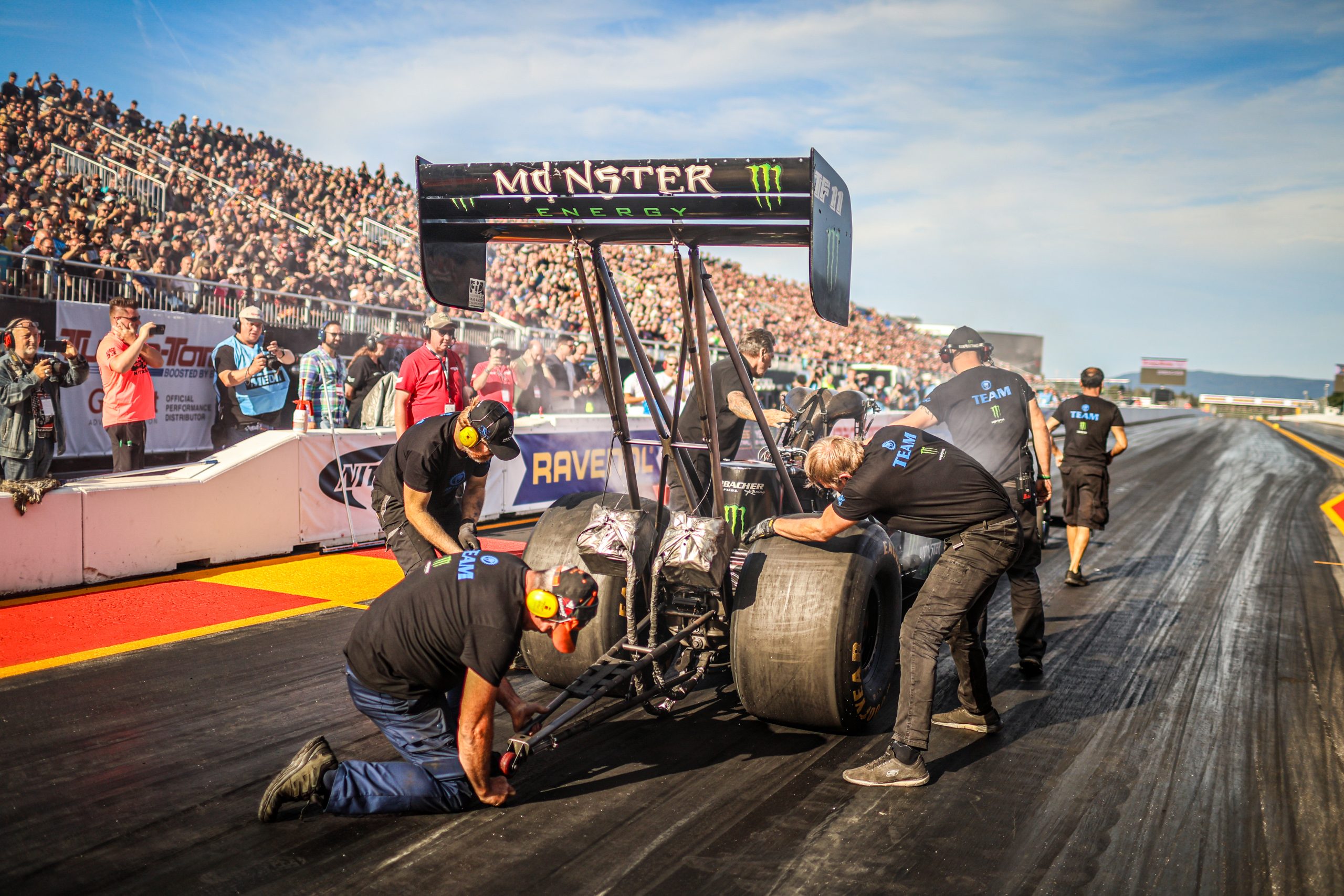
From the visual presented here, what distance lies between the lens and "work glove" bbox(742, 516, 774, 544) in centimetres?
468

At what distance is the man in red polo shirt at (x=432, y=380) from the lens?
22.5 ft

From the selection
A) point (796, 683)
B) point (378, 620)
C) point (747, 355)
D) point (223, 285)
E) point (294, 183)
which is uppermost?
point (294, 183)

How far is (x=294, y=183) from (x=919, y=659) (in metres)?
18.7

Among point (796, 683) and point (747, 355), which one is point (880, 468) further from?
point (747, 355)

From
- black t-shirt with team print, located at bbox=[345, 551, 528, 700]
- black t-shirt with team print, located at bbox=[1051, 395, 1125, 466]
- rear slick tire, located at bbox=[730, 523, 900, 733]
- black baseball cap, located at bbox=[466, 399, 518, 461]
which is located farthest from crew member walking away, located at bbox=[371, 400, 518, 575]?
black t-shirt with team print, located at bbox=[1051, 395, 1125, 466]

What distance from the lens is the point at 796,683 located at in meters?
4.41

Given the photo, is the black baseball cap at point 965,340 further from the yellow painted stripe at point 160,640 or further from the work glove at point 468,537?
the yellow painted stripe at point 160,640

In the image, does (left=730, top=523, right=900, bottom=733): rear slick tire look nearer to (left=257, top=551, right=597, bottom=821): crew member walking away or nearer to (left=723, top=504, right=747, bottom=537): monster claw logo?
(left=723, top=504, right=747, bottom=537): monster claw logo

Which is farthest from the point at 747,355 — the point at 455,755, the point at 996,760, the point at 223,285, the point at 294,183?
the point at 294,183

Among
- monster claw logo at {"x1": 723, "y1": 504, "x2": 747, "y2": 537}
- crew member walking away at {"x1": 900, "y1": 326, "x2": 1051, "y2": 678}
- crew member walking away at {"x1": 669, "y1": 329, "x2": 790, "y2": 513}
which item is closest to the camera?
monster claw logo at {"x1": 723, "y1": 504, "x2": 747, "y2": 537}

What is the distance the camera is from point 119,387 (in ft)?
27.5

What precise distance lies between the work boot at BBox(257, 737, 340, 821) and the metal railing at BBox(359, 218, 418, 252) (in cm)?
1763

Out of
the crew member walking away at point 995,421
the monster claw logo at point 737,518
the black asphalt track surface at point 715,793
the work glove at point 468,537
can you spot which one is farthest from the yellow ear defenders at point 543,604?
the crew member walking away at point 995,421

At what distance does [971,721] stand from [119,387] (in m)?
7.51
